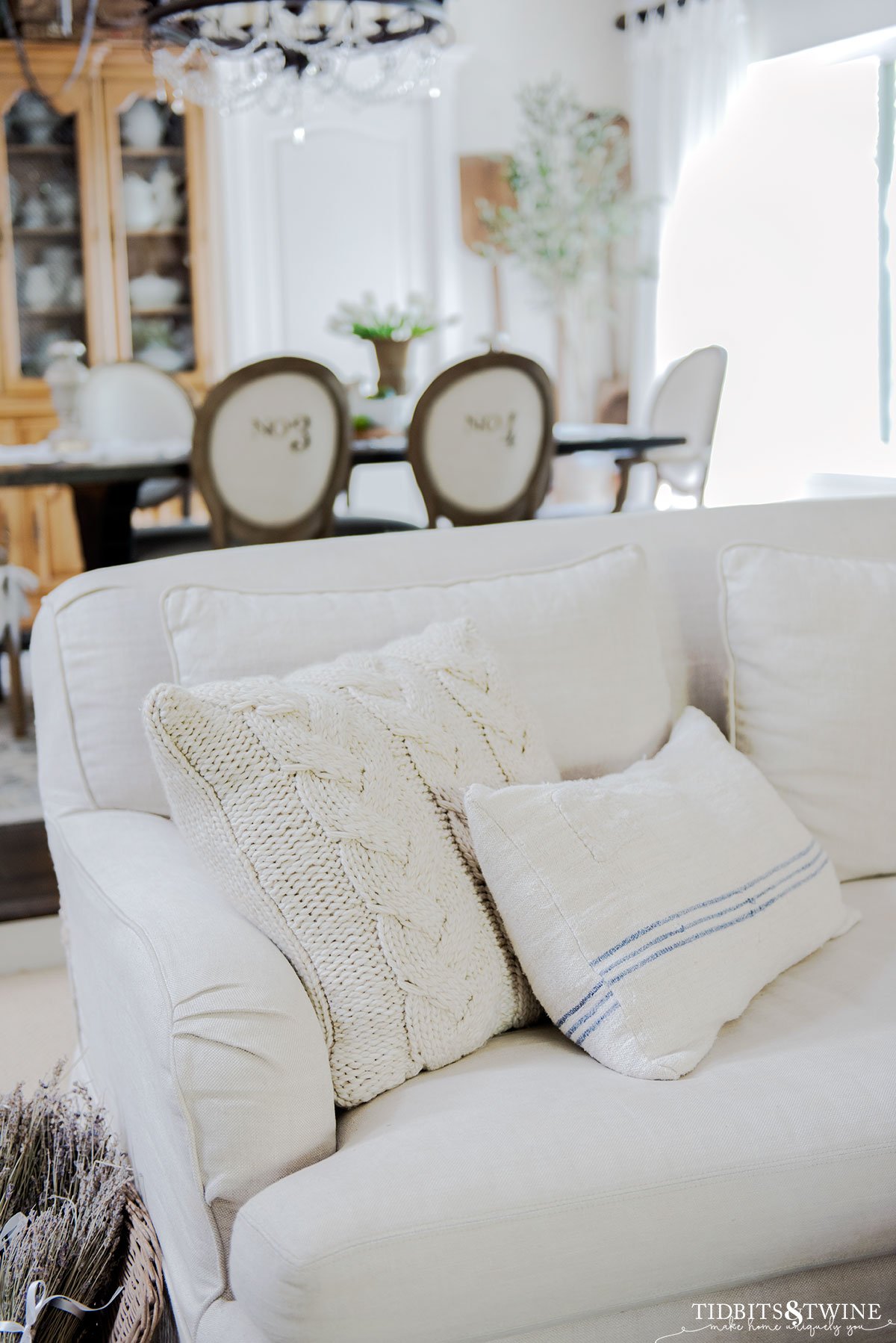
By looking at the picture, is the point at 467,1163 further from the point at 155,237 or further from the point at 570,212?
the point at 570,212

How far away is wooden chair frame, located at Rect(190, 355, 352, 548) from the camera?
304 cm

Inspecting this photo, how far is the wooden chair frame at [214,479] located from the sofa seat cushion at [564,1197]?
224 centimetres

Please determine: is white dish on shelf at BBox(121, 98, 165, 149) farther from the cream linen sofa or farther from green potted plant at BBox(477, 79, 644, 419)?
the cream linen sofa

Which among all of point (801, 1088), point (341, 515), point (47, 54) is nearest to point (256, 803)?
point (801, 1088)

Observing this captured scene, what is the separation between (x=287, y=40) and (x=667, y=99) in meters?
2.60

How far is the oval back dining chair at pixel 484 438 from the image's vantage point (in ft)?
10.8

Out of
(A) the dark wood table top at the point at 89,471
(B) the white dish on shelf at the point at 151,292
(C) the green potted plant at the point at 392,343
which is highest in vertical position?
(B) the white dish on shelf at the point at 151,292

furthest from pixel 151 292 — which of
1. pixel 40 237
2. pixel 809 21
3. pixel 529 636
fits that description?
pixel 529 636

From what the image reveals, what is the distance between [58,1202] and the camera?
3.58 ft

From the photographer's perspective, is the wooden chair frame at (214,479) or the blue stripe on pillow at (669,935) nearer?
the blue stripe on pillow at (669,935)

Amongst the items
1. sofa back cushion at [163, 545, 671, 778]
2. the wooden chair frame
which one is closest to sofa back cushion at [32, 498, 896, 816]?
sofa back cushion at [163, 545, 671, 778]

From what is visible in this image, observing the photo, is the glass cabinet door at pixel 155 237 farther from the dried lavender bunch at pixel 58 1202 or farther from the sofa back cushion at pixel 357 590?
the dried lavender bunch at pixel 58 1202

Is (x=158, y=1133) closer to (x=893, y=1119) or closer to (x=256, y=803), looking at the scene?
(x=256, y=803)

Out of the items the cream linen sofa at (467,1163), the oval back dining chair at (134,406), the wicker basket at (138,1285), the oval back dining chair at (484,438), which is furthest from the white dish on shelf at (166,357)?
the wicker basket at (138,1285)
